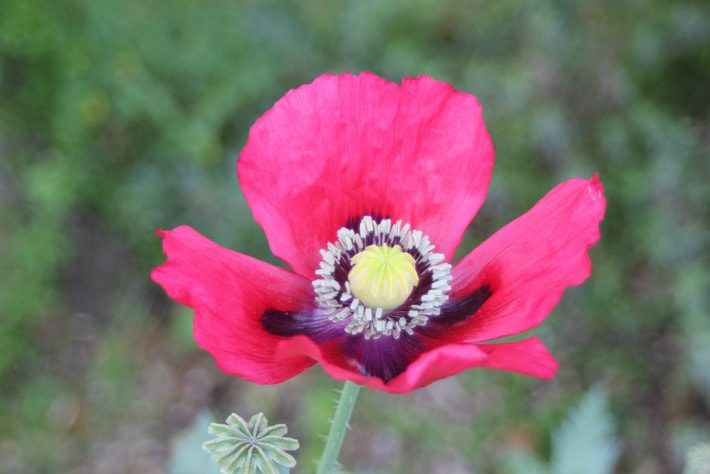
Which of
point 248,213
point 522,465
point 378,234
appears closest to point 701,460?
point 378,234

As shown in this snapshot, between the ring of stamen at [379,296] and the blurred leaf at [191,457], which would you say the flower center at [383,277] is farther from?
the blurred leaf at [191,457]

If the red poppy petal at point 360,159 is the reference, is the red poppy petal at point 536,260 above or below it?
below

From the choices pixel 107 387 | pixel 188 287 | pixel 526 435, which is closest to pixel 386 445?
pixel 526 435

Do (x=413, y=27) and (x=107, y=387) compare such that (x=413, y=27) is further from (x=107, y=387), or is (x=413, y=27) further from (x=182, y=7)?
(x=107, y=387)

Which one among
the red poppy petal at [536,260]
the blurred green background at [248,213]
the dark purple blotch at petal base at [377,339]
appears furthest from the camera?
the blurred green background at [248,213]

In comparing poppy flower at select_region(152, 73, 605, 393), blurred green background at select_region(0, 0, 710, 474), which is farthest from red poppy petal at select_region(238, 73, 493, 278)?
blurred green background at select_region(0, 0, 710, 474)

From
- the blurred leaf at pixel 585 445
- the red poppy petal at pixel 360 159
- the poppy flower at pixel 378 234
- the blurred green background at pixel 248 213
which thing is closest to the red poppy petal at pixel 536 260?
the poppy flower at pixel 378 234
